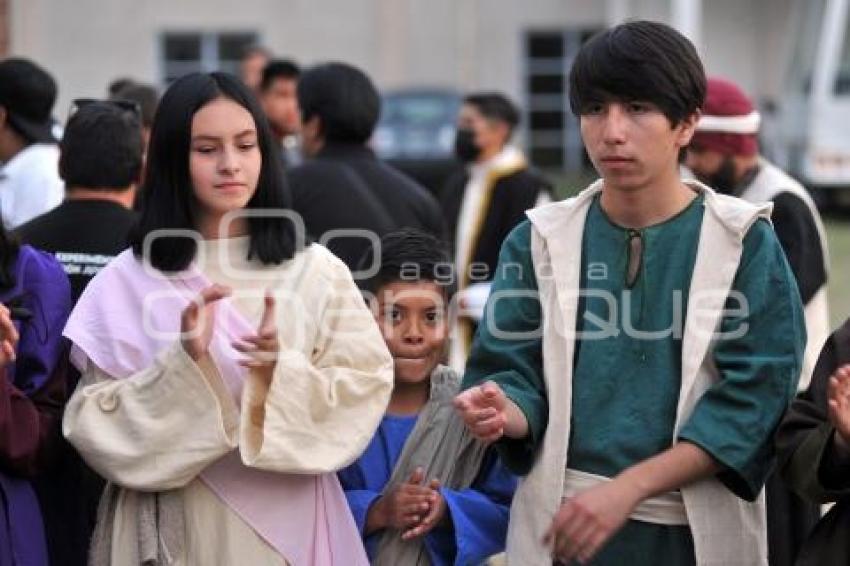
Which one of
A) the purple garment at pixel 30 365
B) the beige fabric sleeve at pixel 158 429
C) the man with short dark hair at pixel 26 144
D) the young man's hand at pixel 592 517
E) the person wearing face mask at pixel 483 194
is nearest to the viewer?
the young man's hand at pixel 592 517

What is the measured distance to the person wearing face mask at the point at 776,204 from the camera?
4910 millimetres

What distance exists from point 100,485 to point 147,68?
2721 centimetres

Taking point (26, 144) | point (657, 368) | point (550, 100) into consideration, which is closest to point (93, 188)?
point (26, 144)

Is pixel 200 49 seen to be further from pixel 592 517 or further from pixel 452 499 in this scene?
Answer: pixel 592 517

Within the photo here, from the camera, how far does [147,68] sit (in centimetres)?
3097

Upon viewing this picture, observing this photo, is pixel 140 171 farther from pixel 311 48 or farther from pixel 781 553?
pixel 311 48

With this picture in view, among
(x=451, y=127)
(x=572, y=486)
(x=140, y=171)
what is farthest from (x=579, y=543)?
(x=451, y=127)

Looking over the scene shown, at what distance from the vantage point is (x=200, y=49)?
102 feet

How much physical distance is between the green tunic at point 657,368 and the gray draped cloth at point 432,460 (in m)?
0.55

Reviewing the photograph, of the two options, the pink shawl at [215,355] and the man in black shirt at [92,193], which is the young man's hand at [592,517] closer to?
the pink shawl at [215,355]

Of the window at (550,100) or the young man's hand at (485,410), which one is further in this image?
the window at (550,100)

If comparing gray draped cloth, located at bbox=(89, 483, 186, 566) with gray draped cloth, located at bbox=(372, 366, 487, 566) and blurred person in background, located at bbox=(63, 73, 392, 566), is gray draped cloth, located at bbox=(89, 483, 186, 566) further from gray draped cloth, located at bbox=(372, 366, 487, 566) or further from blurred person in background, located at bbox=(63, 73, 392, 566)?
gray draped cloth, located at bbox=(372, 366, 487, 566)

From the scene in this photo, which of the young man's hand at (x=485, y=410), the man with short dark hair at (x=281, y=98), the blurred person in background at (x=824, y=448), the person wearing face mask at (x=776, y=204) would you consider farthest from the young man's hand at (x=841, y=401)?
the man with short dark hair at (x=281, y=98)

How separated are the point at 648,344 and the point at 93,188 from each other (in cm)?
223
